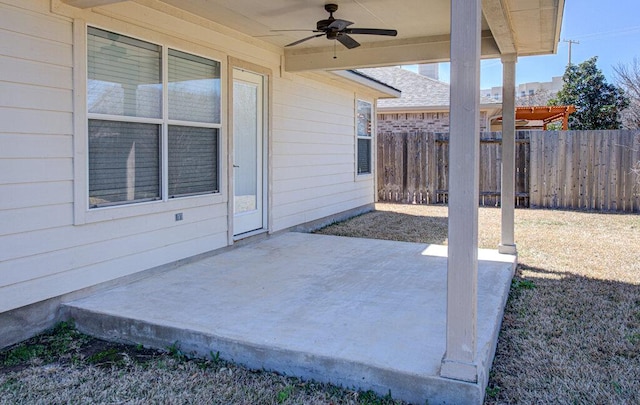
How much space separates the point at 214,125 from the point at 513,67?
3.46m

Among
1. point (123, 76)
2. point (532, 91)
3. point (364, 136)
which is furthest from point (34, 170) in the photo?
point (532, 91)

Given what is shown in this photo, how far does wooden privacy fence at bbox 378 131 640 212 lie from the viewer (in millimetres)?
10672

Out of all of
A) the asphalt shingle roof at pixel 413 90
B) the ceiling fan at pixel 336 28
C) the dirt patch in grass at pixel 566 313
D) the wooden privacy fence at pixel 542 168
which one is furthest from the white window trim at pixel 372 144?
the ceiling fan at pixel 336 28

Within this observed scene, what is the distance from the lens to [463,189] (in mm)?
2676

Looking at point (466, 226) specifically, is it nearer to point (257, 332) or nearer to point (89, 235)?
point (257, 332)

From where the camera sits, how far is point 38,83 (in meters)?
3.74

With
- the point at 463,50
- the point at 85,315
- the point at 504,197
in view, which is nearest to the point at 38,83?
the point at 85,315

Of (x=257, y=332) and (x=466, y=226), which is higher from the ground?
(x=466, y=226)

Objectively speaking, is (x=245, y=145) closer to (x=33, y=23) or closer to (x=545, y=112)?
(x=33, y=23)

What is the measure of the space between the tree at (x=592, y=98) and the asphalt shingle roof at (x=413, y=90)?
4.52 m

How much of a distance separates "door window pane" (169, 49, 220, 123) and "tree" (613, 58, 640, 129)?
13291 millimetres

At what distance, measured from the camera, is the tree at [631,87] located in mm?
14773

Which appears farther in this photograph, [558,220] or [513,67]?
[558,220]

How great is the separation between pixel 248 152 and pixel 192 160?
1283 millimetres
